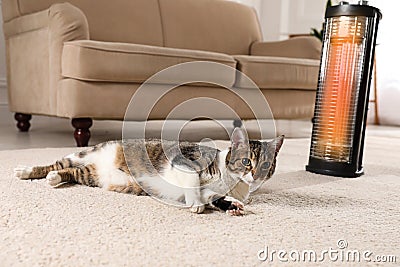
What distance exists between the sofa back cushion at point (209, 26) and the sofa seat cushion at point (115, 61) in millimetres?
Answer: 928

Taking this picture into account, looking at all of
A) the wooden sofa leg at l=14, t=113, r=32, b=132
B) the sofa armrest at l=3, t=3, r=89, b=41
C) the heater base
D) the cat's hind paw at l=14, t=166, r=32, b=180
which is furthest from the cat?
the wooden sofa leg at l=14, t=113, r=32, b=132

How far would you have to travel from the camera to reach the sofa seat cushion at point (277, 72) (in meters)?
2.75

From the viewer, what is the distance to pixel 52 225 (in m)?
1.01

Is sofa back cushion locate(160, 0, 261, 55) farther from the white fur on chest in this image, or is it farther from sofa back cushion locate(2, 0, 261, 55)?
the white fur on chest

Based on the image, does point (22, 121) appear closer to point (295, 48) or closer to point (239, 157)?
point (295, 48)

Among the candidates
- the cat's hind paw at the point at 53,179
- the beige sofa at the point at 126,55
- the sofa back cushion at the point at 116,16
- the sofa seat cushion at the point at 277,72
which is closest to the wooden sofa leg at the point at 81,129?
the beige sofa at the point at 126,55

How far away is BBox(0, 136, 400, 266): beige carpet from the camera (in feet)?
2.79

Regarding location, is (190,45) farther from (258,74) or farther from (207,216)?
(207,216)

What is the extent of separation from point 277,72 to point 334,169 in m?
1.16

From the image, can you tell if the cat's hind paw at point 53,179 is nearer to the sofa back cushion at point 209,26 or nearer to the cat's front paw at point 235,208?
the cat's front paw at point 235,208

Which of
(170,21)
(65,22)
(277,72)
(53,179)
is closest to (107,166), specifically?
(53,179)

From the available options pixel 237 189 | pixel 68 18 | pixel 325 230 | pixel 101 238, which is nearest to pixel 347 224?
pixel 325 230

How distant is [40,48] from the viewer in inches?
99.7

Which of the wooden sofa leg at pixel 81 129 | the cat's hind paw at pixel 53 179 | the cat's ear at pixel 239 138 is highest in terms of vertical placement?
the cat's ear at pixel 239 138
